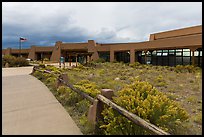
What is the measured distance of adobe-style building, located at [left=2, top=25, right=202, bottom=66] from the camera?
24.0m

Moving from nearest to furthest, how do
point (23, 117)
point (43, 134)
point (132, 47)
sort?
point (43, 134) → point (23, 117) → point (132, 47)

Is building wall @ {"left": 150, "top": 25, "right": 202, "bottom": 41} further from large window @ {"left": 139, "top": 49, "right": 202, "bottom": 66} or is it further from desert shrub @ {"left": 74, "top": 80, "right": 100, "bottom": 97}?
desert shrub @ {"left": 74, "top": 80, "right": 100, "bottom": 97}

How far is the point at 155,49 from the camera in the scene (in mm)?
29672

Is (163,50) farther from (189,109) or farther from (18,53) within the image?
(18,53)

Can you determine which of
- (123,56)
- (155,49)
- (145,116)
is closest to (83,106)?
(145,116)

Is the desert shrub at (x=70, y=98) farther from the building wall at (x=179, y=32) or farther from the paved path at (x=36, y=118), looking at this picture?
the building wall at (x=179, y=32)

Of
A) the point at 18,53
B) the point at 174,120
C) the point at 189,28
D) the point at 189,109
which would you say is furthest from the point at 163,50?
the point at 18,53

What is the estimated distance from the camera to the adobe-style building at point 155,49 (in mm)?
24047

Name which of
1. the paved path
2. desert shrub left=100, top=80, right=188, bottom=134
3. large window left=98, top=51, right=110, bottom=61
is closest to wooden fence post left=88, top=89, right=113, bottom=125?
desert shrub left=100, top=80, right=188, bottom=134

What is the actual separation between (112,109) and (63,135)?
1233 mm

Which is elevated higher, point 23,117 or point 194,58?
point 194,58

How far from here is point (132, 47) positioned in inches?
1307

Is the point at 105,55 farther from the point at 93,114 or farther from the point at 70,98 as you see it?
the point at 93,114

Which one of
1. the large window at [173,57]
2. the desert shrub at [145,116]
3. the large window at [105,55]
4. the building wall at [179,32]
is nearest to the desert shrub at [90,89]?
the desert shrub at [145,116]
